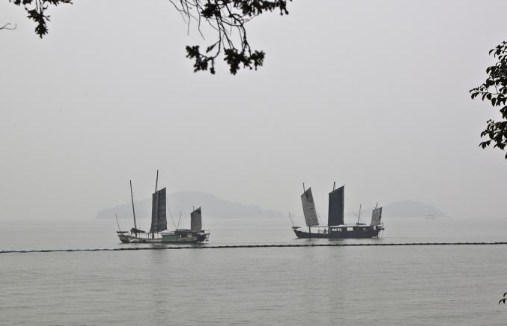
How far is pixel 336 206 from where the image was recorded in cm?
14100

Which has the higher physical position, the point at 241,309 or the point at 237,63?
the point at 237,63

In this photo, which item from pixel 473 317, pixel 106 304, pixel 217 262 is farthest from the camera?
pixel 217 262

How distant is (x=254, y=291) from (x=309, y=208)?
82.9 metres

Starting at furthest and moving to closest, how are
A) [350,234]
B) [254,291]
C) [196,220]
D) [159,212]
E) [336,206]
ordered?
[350,234] < [336,206] < [196,220] < [159,212] < [254,291]

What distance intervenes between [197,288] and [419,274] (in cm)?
2491

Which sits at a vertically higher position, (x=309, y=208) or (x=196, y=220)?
(x=309, y=208)

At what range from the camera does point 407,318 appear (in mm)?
43938

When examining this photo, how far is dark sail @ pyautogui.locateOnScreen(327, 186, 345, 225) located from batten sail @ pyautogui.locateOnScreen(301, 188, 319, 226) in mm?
3634

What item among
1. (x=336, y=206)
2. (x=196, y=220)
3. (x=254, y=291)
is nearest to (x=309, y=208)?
(x=336, y=206)

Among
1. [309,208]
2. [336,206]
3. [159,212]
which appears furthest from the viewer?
[309,208]

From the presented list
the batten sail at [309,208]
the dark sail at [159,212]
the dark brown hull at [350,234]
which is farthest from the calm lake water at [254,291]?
the dark brown hull at [350,234]

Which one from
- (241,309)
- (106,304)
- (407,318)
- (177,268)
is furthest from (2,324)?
(177,268)

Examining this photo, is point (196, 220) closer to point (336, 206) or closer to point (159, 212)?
point (159, 212)

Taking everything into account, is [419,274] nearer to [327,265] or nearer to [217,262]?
[327,265]
